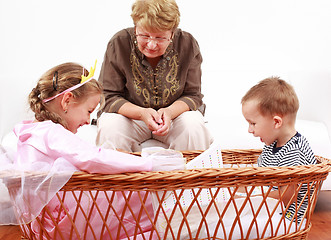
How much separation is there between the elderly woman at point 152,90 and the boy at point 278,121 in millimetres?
320

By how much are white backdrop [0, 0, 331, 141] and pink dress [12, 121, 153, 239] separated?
1.25 m

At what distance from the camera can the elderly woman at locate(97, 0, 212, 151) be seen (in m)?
1.66

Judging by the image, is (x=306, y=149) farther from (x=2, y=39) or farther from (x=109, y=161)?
(x=2, y=39)

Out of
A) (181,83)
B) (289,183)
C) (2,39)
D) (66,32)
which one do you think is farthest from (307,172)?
(2,39)

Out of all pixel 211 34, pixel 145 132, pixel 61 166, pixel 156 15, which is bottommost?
pixel 145 132

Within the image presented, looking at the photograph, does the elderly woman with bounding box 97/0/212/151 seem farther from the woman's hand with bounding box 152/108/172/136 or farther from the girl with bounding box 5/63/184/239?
the girl with bounding box 5/63/184/239

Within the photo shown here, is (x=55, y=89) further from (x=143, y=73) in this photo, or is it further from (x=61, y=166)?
(x=143, y=73)

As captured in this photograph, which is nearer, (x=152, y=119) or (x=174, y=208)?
(x=174, y=208)

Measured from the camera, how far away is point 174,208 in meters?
1.11

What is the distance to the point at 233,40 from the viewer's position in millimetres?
2604

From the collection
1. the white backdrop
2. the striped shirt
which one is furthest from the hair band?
the white backdrop

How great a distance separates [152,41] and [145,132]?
37cm

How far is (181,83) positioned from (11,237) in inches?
33.7

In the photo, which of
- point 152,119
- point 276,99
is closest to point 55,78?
point 152,119
